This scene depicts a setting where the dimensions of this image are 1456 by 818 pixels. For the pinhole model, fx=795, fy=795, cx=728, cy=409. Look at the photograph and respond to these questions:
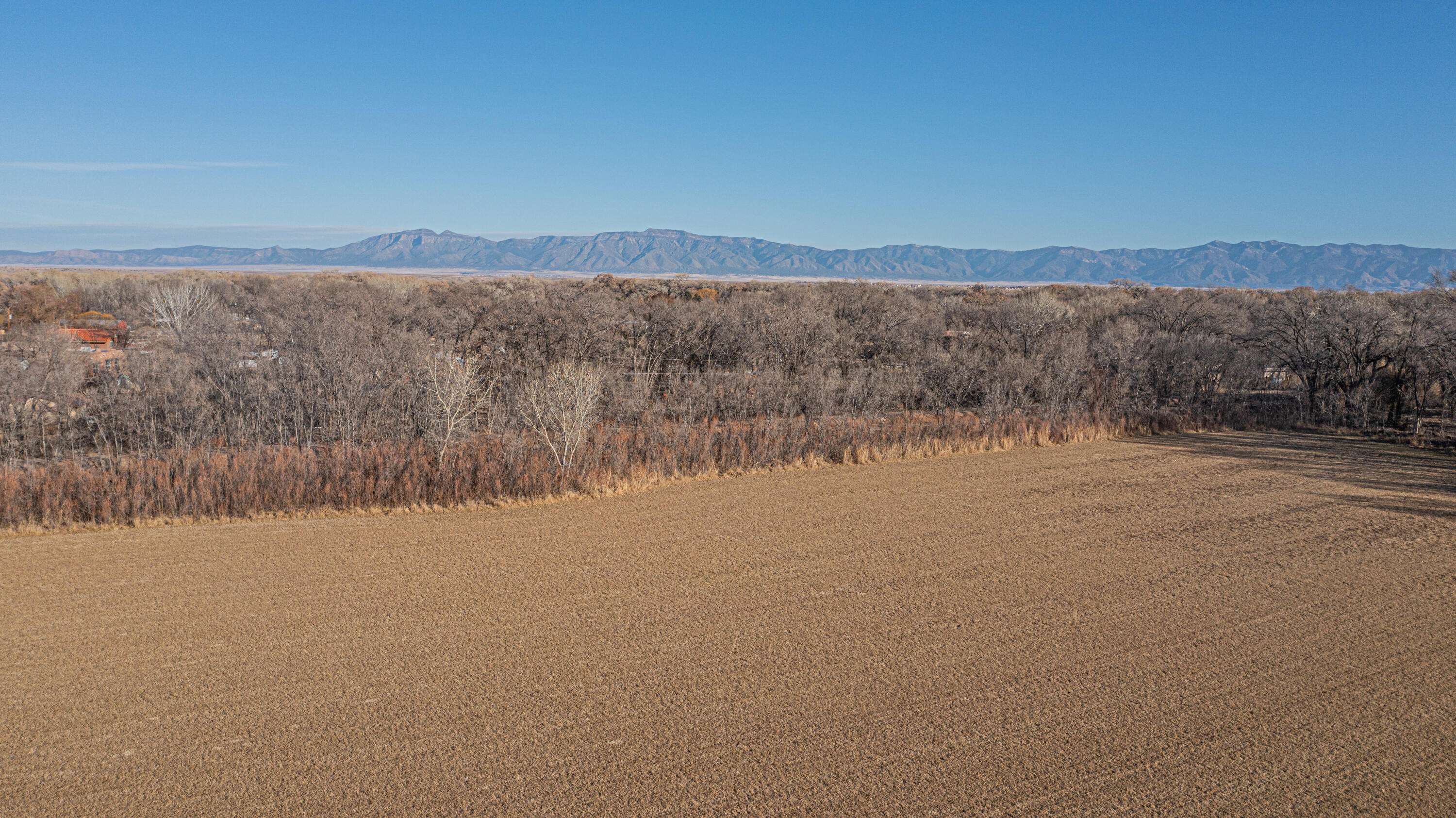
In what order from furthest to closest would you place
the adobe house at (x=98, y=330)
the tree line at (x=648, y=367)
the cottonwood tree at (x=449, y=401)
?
the adobe house at (x=98, y=330), the tree line at (x=648, y=367), the cottonwood tree at (x=449, y=401)

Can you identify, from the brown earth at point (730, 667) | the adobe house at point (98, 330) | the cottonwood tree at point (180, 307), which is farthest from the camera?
the cottonwood tree at point (180, 307)

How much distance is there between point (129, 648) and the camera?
277 inches

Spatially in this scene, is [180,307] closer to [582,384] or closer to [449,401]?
[449,401]

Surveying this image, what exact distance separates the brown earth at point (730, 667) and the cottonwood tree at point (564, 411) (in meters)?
2.15

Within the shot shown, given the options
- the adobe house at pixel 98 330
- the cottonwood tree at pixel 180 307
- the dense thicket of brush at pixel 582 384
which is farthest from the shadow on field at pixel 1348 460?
the adobe house at pixel 98 330

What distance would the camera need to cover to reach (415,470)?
12.7 metres

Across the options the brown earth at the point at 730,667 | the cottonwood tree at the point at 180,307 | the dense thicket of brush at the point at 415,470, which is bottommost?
the brown earth at the point at 730,667

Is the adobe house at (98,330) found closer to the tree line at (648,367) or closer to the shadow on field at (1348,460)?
the tree line at (648,367)

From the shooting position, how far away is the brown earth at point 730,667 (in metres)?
5.32

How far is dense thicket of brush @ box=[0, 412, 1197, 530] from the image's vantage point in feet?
35.9

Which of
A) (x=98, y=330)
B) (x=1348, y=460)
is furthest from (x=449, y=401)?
(x=98, y=330)

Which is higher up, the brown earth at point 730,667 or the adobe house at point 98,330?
the adobe house at point 98,330

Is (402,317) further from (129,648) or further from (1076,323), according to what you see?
(1076,323)

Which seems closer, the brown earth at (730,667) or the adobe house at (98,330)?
the brown earth at (730,667)
